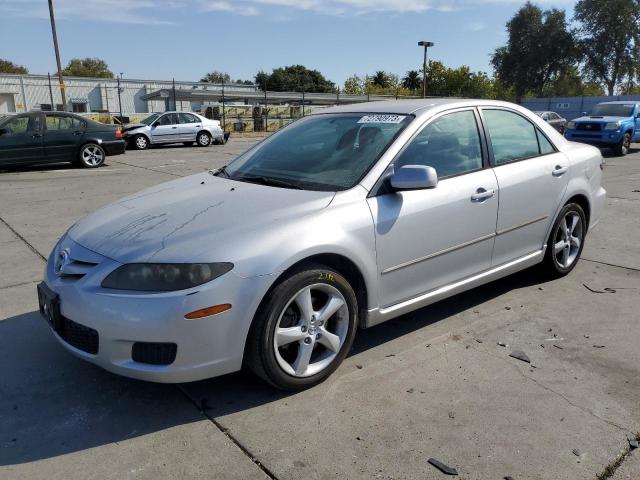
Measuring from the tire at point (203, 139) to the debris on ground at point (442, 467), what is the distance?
20.9m

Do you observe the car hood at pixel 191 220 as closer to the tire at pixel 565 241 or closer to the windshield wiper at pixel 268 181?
the windshield wiper at pixel 268 181

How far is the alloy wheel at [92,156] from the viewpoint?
45.1 feet

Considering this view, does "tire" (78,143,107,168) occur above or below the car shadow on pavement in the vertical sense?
above

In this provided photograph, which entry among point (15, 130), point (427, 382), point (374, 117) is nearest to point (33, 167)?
point (15, 130)

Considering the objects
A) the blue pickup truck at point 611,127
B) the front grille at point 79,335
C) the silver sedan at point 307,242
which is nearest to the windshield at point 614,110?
the blue pickup truck at point 611,127

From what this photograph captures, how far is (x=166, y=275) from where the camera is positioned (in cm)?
264

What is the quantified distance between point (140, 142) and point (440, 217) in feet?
61.5

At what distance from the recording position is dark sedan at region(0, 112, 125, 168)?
41.5ft

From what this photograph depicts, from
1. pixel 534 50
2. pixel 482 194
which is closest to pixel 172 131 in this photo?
pixel 482 194

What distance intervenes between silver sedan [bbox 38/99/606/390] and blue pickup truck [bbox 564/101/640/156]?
14887 millimetres

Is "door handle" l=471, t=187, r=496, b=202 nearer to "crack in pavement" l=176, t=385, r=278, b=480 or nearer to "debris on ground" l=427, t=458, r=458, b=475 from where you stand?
"debris on ground" l=427, t=458, r=458, b=475

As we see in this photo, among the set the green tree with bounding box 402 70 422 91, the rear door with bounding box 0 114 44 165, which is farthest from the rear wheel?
the green tree with bounding box 402 70 422 91

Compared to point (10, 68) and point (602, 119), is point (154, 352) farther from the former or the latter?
point (10, 68)

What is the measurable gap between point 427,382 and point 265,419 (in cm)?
98
